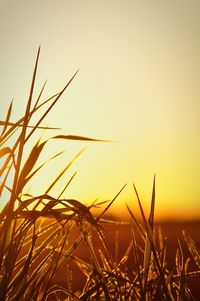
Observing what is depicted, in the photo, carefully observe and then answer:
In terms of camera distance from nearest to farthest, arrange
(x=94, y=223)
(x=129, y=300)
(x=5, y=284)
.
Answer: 1. (x=5, y=284)
2. (x=94, y=223)
3. (x=129, y=300)

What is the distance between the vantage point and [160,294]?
1.03m

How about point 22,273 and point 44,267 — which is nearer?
point 22,273

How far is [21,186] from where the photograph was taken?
957 mm

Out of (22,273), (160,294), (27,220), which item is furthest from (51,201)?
(160,294)

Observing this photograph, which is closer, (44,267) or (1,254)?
(1,254)

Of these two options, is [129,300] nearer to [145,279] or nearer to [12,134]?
[145,279]

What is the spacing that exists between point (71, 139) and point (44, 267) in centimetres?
29

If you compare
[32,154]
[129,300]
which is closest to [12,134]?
[32,154]

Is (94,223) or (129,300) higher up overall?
(94,223)

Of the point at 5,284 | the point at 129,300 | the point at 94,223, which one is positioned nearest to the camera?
the point at 5,284

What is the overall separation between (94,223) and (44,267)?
17 cm

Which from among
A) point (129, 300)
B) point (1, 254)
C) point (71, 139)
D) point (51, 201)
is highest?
point (71, 139)

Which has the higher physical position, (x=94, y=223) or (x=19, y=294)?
(x=94, y=223)

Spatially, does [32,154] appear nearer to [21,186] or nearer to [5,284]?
[21,186]
